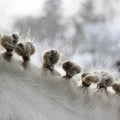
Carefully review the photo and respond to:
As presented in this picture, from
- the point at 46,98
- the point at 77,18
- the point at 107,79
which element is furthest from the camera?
the point at 77,18

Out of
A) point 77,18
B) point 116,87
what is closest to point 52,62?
point 116,87

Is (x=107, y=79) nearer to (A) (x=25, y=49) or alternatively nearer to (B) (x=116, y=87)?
(B) (x=116, y=87)

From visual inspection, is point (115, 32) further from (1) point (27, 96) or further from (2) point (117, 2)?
(1) point (27, 96)

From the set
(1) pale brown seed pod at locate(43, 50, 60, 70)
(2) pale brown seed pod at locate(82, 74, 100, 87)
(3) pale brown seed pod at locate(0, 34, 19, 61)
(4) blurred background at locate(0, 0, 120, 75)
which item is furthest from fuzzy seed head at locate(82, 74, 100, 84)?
(4) blurred background at locate(0, 0, 120, 75)

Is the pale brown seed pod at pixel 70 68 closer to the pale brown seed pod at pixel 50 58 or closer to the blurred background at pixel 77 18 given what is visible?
the pale brown seed pod at pixel 50 58

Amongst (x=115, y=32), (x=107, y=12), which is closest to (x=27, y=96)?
(x=115, y=32)

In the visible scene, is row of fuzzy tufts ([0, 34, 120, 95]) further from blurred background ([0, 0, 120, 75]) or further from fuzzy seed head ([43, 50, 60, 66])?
blurred background ([0, 0, 120, 75])
